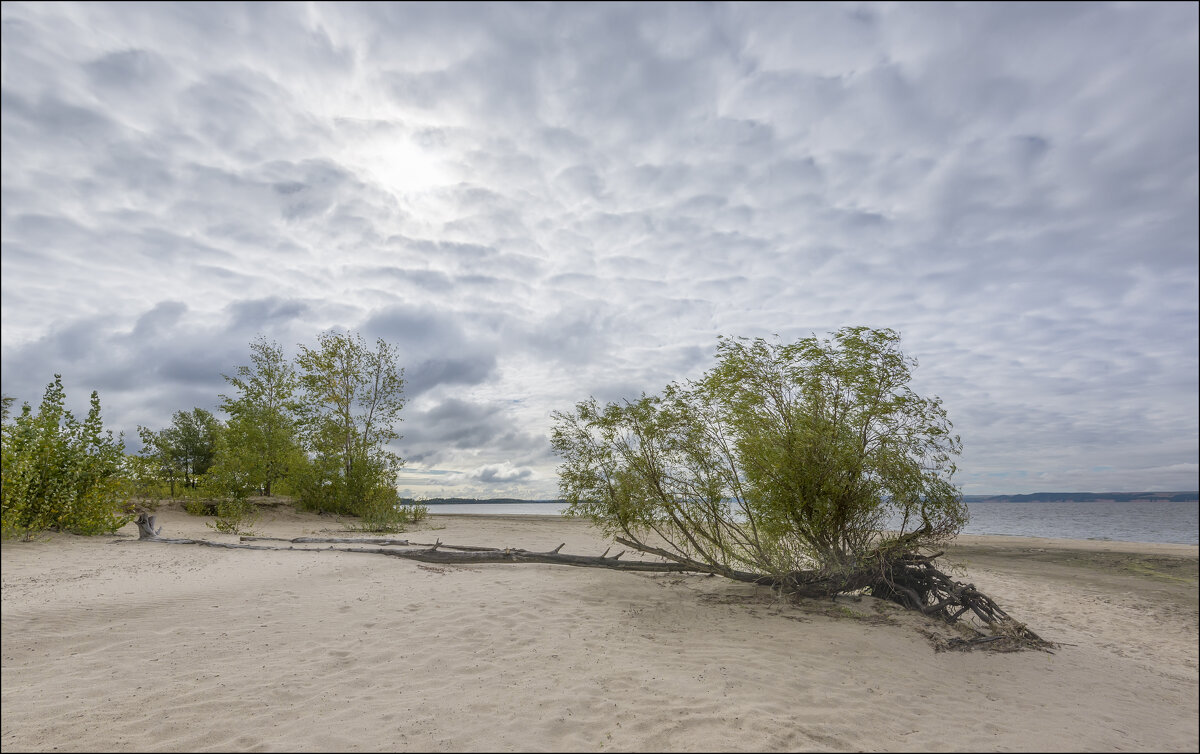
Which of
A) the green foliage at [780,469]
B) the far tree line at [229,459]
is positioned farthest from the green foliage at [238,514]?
the green foliage at [780,469]

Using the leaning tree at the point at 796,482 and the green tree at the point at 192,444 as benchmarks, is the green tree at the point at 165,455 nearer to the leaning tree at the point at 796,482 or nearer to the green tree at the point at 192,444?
the green tree at the point at 192,444

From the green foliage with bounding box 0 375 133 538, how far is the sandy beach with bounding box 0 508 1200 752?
2.37 m

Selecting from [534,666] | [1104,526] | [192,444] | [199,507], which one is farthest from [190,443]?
[1104,526]

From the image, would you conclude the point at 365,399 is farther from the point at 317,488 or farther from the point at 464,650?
the point at 464,650

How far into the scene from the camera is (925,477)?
1069cm

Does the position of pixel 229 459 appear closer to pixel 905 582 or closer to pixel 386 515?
pixel 386 515

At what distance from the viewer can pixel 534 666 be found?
7.50 metres

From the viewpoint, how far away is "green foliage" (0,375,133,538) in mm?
14406

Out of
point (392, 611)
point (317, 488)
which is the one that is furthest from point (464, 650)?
point (317, 488)

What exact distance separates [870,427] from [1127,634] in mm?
4968

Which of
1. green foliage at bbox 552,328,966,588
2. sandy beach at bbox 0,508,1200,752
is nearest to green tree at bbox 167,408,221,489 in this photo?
sandy beach at bbox 0,508,1200,752

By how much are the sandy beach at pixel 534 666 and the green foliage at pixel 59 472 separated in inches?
93.5

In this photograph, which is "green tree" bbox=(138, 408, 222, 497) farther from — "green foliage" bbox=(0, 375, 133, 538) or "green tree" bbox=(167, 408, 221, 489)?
"green foliage" bbox=(0, 375, 133, 538)

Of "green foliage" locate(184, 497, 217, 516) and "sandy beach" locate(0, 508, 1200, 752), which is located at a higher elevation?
"green foliage" locate(184, 497, 217, 516)
